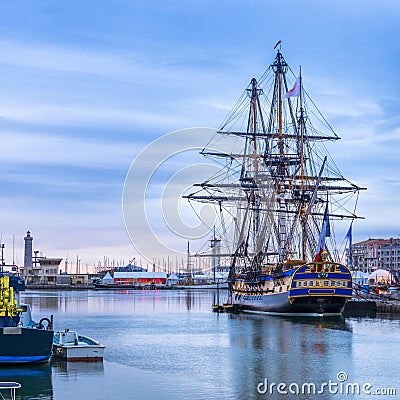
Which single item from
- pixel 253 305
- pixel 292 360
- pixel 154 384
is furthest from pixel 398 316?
pixel 154 384

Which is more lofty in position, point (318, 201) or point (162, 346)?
point (318, 201)

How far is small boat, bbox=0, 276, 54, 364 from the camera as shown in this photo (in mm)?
36875

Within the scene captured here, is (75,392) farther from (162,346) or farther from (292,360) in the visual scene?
(162,346)

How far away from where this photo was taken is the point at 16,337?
121 feet

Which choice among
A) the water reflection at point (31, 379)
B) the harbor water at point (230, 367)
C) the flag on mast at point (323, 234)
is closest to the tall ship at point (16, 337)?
the water reflection at point (31, 379)

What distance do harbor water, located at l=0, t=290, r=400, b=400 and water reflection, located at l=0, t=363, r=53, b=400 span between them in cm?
4

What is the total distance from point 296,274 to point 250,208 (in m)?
22.1

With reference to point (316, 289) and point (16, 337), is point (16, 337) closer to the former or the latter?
point (16, 337)

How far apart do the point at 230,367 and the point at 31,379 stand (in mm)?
11255

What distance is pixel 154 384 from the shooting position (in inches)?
1426

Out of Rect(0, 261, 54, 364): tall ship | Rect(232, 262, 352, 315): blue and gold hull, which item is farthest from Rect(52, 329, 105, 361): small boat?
Rect(232, 262, 352, 315): blue and gold hull

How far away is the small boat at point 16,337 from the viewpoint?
3688cm

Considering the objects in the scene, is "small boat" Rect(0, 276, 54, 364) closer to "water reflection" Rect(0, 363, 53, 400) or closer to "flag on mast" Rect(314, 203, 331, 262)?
"water reflection" Rect(0, 363, 53, 400)

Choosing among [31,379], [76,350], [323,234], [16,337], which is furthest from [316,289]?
[31,379]
